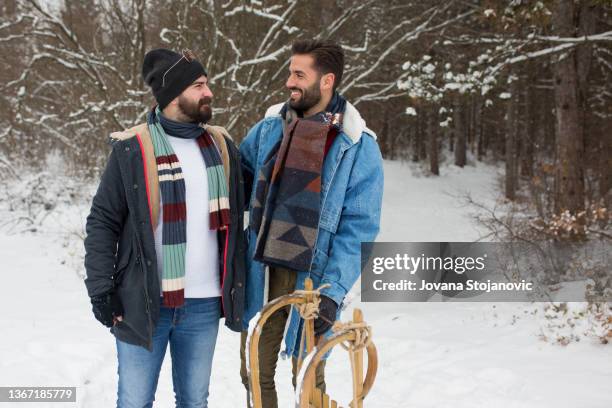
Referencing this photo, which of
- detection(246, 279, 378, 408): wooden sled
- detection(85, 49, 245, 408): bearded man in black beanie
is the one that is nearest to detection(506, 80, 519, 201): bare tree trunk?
detection(85, 49, 245, 408): bearded man in black beanie

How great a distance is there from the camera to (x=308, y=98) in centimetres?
264

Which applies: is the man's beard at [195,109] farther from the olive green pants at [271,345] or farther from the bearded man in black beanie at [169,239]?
the olive green pants at [271,345]

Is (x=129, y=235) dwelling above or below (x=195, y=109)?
below

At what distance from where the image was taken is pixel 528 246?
23.0 feet

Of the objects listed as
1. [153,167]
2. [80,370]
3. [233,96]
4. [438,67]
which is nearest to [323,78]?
[153,167]

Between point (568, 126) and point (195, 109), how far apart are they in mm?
7034

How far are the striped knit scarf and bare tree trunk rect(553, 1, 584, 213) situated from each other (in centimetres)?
651

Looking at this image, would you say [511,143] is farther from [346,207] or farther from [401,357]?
[346,207]

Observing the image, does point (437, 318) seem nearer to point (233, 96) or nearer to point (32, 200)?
point (233, 96)

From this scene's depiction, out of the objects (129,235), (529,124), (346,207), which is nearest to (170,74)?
(129,235)

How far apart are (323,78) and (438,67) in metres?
5.82

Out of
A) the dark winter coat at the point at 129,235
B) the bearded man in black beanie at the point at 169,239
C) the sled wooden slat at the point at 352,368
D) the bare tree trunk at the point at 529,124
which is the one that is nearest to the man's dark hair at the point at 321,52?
the bearded man in black beanie at the point at 169,239

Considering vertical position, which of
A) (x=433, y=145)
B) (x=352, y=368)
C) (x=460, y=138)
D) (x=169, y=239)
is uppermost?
(x=169, y=239)

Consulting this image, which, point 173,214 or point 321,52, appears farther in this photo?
point 321,52
